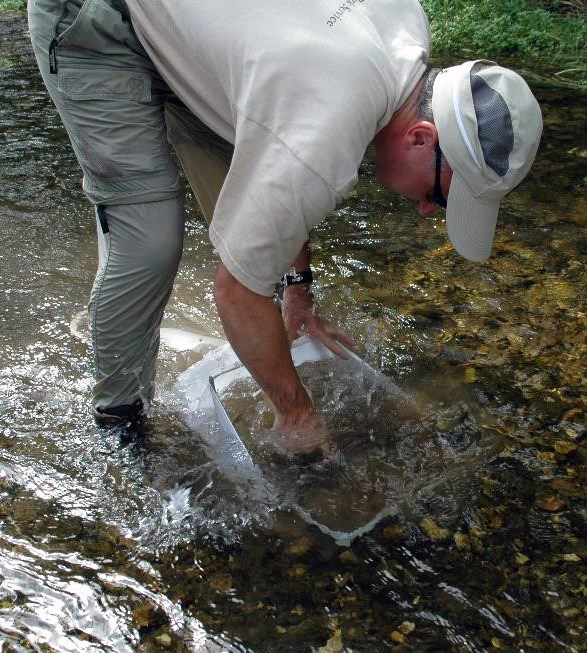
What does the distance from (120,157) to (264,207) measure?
22.7 inches

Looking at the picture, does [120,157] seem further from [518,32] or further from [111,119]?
[518,32]

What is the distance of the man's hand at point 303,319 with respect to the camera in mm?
2650

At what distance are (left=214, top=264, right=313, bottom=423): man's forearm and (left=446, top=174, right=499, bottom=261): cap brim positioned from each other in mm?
518

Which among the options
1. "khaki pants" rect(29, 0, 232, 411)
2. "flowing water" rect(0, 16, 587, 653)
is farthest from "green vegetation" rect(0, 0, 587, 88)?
"khaki pants" rect(29, 0, 232, 411)

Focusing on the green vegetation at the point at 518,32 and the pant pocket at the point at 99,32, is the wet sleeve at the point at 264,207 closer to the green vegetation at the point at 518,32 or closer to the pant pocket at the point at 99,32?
the pant pocket at the point at 99,32

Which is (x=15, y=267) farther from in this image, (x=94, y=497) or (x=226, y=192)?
(x=226, y=192)

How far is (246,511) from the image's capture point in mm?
2332

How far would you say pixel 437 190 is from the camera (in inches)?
76.8

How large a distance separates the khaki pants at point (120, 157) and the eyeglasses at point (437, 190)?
0.72 meters

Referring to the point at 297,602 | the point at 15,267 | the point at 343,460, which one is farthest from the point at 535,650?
the point at 15,267

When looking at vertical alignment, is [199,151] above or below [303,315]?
above

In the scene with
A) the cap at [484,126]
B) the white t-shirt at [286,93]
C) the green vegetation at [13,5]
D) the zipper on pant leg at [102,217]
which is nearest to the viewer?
the white t-shirt at [286,93]

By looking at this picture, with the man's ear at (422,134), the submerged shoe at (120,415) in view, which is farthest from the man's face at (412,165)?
the submerged shoe at (120,415)

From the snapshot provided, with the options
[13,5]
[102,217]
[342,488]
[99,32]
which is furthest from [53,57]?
[13,5]
